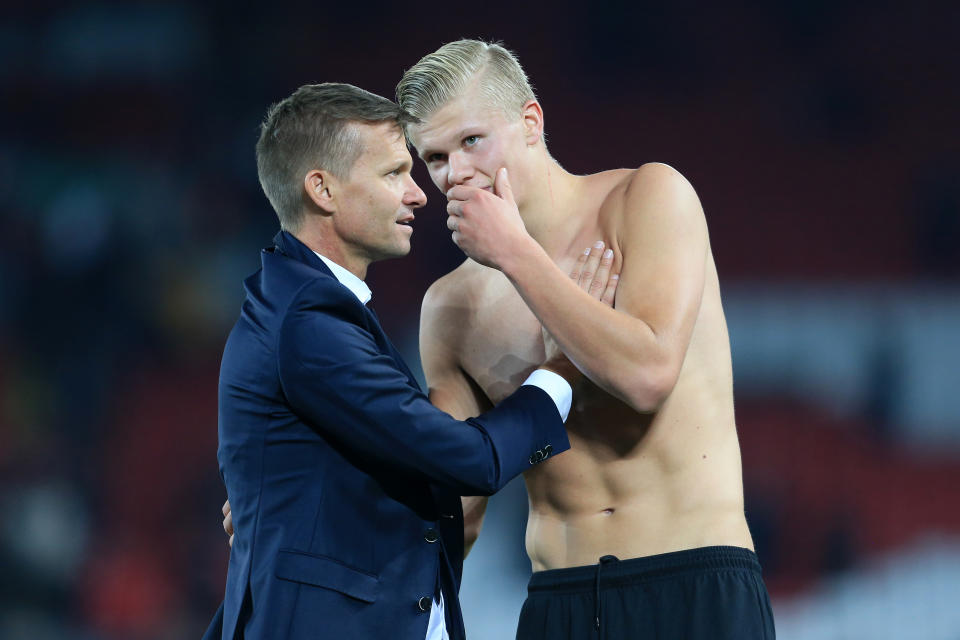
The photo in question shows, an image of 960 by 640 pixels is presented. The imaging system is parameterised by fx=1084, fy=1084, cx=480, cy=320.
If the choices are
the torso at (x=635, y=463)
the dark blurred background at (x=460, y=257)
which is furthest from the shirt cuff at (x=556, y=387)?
the dark blurred background at (x=460, y=257)

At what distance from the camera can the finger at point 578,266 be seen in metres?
1.64

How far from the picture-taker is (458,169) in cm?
173

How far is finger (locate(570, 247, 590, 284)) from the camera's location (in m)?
1.64

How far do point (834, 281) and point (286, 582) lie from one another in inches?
101

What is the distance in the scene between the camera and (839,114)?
3514 mm

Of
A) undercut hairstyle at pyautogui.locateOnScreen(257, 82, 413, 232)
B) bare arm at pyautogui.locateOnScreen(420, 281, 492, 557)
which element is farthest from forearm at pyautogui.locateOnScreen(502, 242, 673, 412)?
bare arm at pyautogui.locateOnScreen(420, 281, 492, 557)

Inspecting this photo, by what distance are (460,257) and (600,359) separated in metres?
2.09

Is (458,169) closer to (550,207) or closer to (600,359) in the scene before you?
(550,207)

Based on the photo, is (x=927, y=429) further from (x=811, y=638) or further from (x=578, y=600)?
(x=578, y=600)

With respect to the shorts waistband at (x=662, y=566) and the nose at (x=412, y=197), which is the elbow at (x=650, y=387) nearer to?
the shorts waistband at (x=662, y=566)

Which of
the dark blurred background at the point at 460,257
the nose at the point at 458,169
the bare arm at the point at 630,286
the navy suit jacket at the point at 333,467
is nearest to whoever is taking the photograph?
the navy suit jacket at the point at 333,467

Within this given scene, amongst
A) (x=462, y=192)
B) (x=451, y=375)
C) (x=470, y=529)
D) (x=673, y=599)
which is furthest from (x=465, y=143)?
(x=673, y=599)

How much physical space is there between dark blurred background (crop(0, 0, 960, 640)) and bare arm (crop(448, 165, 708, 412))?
1922 mm

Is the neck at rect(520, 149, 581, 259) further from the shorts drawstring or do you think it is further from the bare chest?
the shorts drawstring
